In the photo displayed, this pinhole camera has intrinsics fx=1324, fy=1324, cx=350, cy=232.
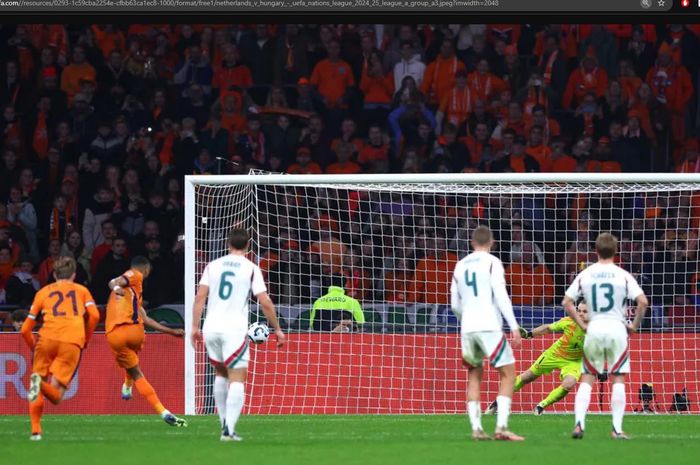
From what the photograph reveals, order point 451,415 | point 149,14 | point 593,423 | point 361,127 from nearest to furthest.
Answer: point 149,14 < point 593,423 < point 451,415 < point 361,127

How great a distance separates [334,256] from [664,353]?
4685 millimetres

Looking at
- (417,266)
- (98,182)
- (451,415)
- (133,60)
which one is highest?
(133,60)

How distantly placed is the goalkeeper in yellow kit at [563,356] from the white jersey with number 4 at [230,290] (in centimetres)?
498

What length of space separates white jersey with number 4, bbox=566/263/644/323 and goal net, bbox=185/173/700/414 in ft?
15.7

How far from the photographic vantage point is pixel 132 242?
20656mm

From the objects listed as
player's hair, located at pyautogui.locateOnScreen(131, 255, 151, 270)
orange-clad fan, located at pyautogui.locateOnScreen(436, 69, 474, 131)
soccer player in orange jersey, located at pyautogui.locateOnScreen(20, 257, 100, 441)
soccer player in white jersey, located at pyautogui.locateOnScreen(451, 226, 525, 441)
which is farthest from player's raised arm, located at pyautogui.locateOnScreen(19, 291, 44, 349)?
orange-clad fan, located at pyautogui.locateOnScreen(436, 69, 474, 131)

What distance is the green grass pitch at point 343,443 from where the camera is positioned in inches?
408

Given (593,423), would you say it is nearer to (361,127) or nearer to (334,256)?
(334,256)

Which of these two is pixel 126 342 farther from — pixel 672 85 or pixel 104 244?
pixel 672 85

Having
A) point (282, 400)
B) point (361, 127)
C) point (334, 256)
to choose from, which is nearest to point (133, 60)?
point (361, 127)

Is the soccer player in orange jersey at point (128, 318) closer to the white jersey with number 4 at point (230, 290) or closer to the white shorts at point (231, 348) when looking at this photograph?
the white jersey with number 4 at point (230, 290)

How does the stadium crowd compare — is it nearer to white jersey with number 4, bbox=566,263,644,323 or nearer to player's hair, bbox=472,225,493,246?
white jersey with number 4, bbox=566,263,644,323

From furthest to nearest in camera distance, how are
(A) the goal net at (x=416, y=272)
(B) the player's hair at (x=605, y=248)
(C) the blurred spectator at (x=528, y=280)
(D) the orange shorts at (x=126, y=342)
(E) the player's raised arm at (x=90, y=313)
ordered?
(C) the blurred spectator at (x=528, y=280) < (A) the goal net at (x=416, y=272) < (D) the orange shorts at (x=126, y=342) < (E) the player's raised arm at (x=90, y=313) < (B) the player's hair at (x=605, y=248)

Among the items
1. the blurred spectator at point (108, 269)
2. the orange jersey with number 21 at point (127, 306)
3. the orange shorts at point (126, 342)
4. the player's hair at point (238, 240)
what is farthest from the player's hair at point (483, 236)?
the blurred spectator at point (108, 269)
